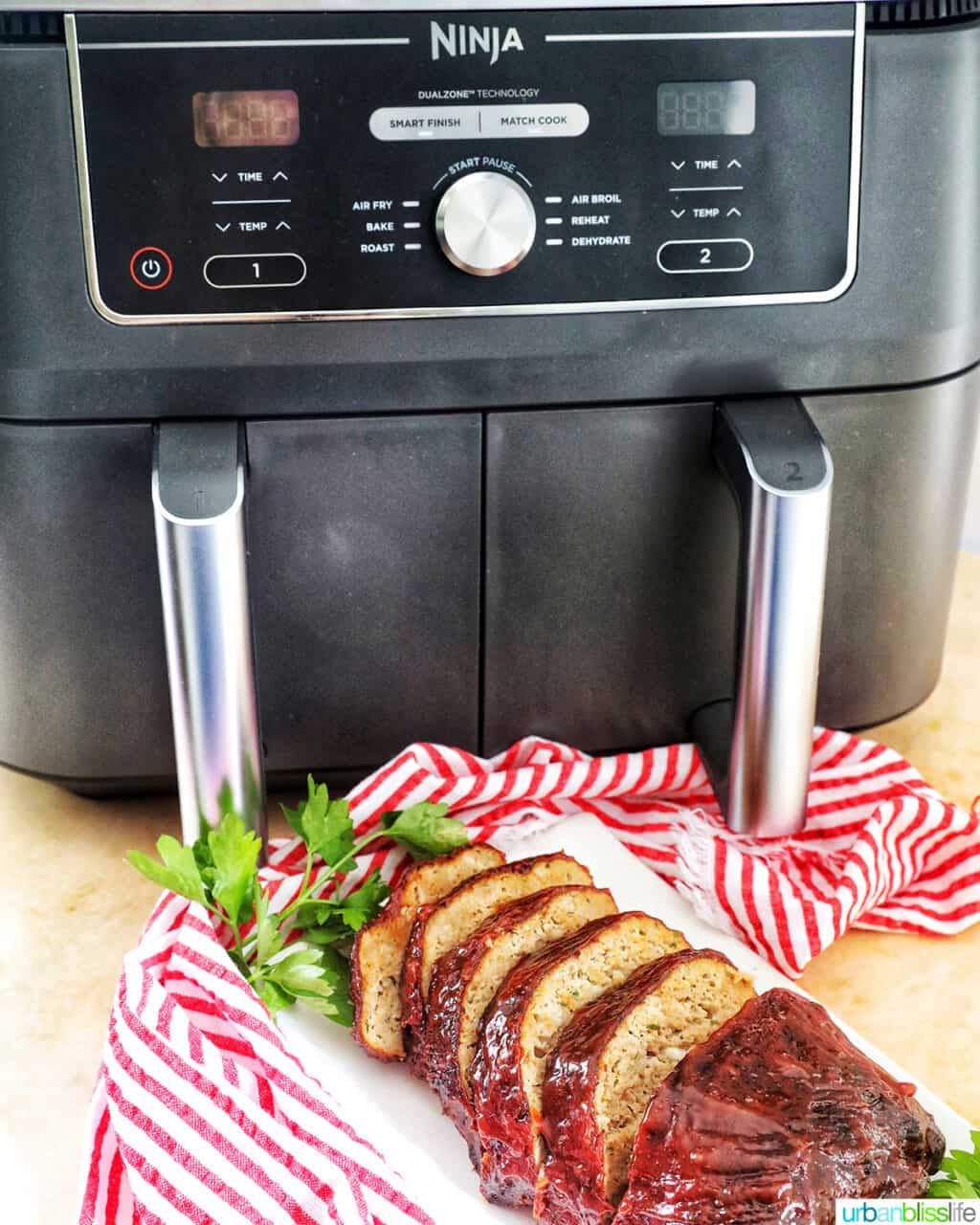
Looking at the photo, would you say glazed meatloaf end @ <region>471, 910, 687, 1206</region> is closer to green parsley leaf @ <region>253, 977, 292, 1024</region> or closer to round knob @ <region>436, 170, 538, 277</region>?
green parsley leaf @ <region>253, 977, 292, 1024</region>

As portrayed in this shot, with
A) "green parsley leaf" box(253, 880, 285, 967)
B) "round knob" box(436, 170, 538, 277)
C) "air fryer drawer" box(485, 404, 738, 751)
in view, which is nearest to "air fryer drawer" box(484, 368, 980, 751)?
"air fryer drawer" box(485, 404, 738, 751)

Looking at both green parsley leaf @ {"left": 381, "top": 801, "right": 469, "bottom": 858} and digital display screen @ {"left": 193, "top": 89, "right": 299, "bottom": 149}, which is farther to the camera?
green parsley leaf @ {"left": 381, "top": 801, "right": 469, "bottom": 858}

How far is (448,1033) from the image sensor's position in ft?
2.61

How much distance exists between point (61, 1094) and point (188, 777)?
0.18m

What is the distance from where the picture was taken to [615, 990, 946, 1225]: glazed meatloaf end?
66 cm

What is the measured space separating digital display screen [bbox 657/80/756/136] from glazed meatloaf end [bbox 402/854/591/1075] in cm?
42

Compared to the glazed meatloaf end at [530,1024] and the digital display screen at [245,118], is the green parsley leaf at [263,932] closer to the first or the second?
the glazed meatloaf end at [530,1024]

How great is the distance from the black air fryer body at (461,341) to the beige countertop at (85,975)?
0.17 ft

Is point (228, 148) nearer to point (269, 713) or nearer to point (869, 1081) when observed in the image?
point (269, 713)

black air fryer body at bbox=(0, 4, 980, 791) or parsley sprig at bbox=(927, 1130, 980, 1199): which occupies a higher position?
black air fryer body at bbox=(0, 4, 980, 791)

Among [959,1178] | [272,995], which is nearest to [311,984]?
[272,995]

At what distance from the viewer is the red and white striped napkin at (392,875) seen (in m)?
0.74

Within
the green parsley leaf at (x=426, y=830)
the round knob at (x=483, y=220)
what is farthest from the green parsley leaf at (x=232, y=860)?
the round knob at (x=483, y=220)

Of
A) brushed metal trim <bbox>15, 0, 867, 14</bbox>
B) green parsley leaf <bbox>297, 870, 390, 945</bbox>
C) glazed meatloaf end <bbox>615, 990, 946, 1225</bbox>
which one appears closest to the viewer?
glazed meatloaf end <bbox>615, 990, 946, 1225</bbox>
